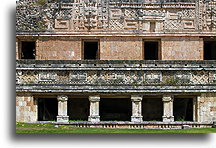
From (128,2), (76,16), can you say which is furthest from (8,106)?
(128,2)

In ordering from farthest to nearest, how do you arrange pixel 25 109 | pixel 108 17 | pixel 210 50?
pixel 210 50 < pixel 108 17 < pixel 25 109

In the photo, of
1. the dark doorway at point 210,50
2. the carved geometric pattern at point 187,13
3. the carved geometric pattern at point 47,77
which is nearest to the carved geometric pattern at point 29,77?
the carved geometric pattern at point 47,77

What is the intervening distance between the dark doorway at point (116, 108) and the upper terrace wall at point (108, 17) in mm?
3324

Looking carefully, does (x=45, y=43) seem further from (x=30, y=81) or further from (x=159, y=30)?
(x=159, y=30)

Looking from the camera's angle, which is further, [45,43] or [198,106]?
[45,43]

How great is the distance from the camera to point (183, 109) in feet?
62.3

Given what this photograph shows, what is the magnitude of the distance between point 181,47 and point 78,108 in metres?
4.74

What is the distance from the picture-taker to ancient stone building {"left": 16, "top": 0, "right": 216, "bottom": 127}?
1675cm

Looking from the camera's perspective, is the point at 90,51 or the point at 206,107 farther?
the point at 90,51

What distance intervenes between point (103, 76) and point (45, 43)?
277cm

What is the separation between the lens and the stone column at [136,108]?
16.8 m

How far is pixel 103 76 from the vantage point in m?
16.9

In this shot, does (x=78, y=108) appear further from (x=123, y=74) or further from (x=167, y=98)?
(x=167, y=98)

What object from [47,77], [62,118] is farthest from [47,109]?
[47,77]
